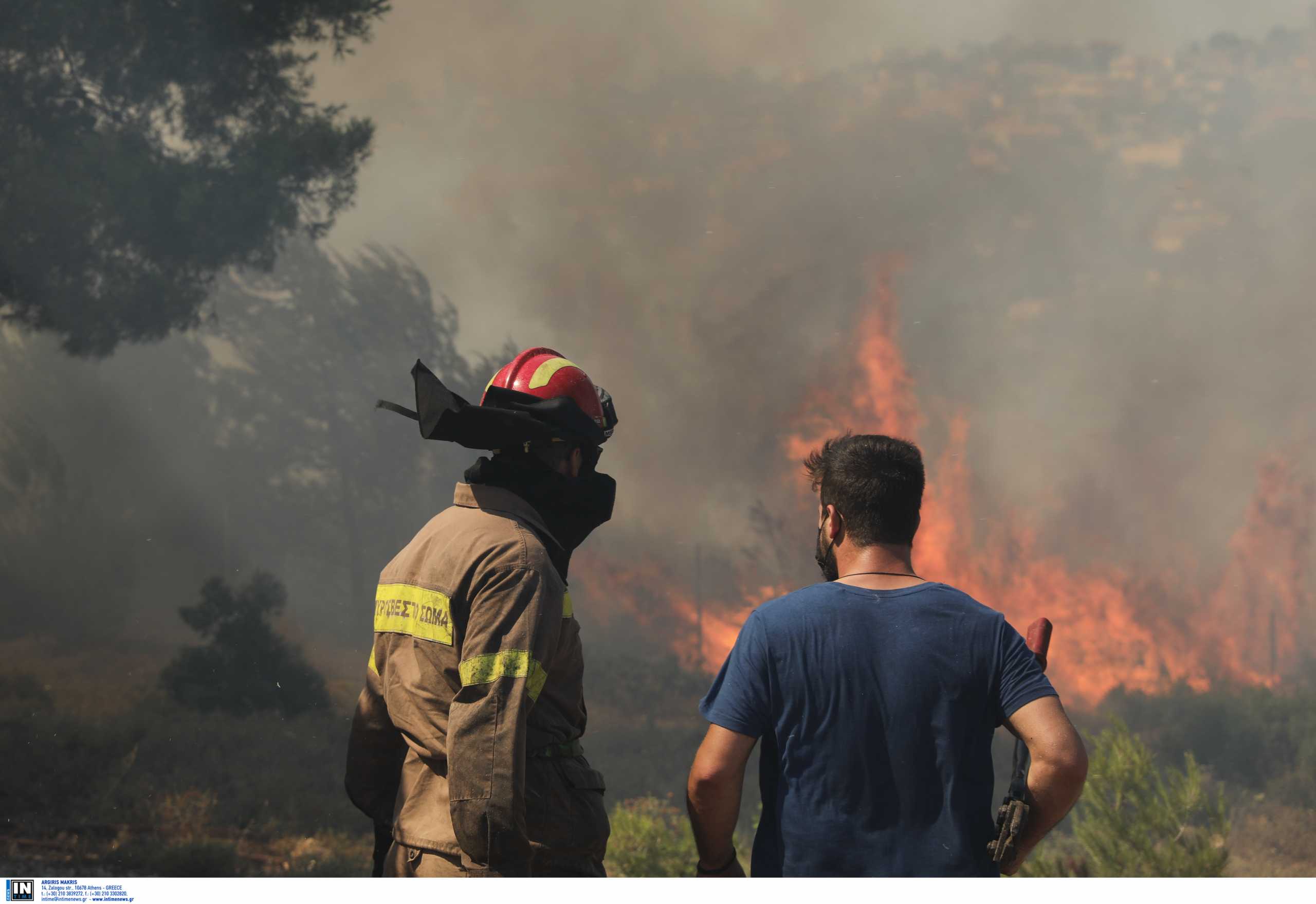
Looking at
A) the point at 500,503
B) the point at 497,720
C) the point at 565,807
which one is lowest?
the point at 565,807

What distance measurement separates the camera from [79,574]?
889 centimetres

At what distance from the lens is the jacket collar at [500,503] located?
251cm

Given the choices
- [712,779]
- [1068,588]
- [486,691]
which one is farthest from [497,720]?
[1068,588]

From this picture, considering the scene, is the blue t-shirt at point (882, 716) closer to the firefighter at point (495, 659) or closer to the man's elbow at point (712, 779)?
the man's elbow at point (712, 779)

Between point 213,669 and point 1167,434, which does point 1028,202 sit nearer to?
point 1167,434

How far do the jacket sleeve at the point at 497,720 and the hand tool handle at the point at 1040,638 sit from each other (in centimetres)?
107

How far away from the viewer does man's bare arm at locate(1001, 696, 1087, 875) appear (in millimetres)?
1999

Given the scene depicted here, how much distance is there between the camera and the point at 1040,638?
2316mm

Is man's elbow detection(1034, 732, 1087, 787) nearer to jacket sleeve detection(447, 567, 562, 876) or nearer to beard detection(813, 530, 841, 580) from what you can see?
beard detection(813, 530, 841, 580)

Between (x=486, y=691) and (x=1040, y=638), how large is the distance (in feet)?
4.00

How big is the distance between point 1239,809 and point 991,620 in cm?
686

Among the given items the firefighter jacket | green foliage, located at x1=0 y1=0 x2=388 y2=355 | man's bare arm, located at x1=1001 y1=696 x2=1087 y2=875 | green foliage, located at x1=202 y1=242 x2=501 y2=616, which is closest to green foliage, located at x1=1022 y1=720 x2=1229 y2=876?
man's bare arm, located at x1=1001 y1=696 x2=1087 y2=875

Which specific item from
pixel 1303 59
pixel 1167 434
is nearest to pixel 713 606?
pixel 1167 434

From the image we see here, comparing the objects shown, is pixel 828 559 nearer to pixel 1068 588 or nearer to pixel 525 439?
pixel 525 439
